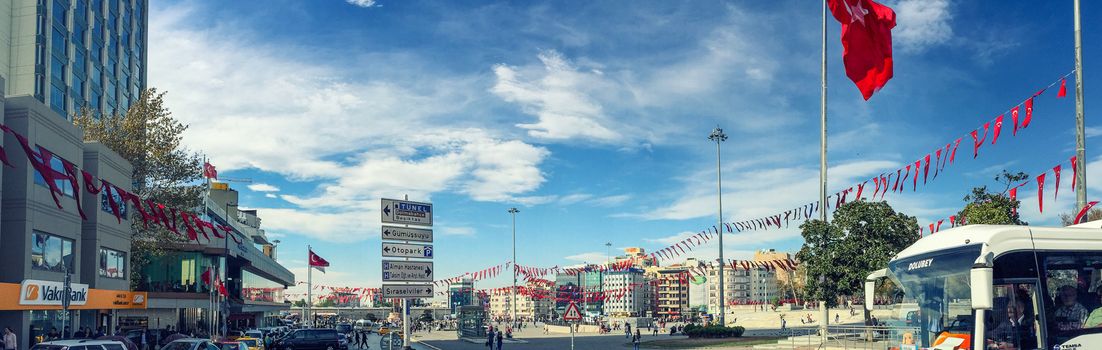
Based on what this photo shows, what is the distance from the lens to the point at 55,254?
36.9 m

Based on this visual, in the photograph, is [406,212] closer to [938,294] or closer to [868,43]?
[868,43]

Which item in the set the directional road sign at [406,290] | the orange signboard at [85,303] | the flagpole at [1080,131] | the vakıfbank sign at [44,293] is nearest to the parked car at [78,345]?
the directional road sign at [406,290]

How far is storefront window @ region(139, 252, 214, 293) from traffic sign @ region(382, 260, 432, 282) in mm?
48562

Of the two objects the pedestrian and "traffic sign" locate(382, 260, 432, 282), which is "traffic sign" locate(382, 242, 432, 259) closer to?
"traffic sign" locate(382, 260, 432, 282)

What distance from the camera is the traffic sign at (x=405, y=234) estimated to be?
27938mm

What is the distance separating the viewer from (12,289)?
31.4 m

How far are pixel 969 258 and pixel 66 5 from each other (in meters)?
75.0

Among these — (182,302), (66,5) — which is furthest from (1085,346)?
(66,5)

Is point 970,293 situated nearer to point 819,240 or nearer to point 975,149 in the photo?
point 975,149

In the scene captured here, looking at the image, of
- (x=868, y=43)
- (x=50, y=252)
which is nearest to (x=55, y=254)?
(x=50, y=252)

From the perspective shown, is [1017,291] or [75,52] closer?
[1017,291]

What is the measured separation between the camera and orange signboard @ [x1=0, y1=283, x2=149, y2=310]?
31073mm

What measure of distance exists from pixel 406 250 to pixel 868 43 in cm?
1631

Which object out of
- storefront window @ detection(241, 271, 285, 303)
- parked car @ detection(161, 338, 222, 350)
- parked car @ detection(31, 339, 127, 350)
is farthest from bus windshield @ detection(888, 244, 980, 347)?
storefront window @ detection(241, 271, 285, 303)
